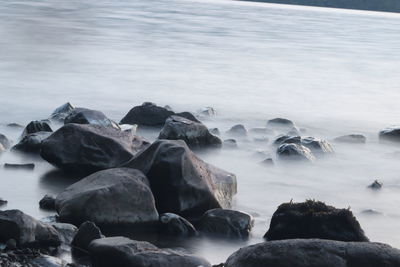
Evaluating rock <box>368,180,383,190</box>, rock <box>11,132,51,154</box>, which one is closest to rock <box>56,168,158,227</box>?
rock <box>11,132,51,154</box>

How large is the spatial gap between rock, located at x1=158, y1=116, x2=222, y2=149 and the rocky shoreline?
2.19 m

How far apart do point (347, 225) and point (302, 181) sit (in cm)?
→ 408

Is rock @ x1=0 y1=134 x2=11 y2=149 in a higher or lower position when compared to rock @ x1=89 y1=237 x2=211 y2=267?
higher

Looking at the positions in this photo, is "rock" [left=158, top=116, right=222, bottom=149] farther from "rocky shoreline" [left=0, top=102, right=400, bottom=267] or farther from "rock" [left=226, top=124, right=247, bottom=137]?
"rocky shoreline" [left=0, top=102, right=400, bottom=267]

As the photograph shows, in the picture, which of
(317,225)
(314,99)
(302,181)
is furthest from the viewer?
(314,99)

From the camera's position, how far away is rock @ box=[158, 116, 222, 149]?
1652 cm

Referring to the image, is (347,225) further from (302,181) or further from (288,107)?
(288,107)

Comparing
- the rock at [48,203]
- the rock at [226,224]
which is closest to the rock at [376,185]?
the rock at [226,224]

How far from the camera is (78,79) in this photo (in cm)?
2850

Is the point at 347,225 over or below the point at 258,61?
below

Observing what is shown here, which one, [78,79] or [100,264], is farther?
[78,79]

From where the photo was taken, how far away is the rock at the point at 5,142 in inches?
615

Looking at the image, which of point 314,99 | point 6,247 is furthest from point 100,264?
point 314,99

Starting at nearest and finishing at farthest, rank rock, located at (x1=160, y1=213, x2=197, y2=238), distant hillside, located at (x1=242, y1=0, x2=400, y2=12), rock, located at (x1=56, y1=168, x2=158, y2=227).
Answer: rock, located at (x1=56, y1=168, x2=158, y2=227)
rock, located at (x1=160, y1=213, x2=197, y2=238)
distant hillside, located at (x1=242, y1=0, x2=400, y2=12)
